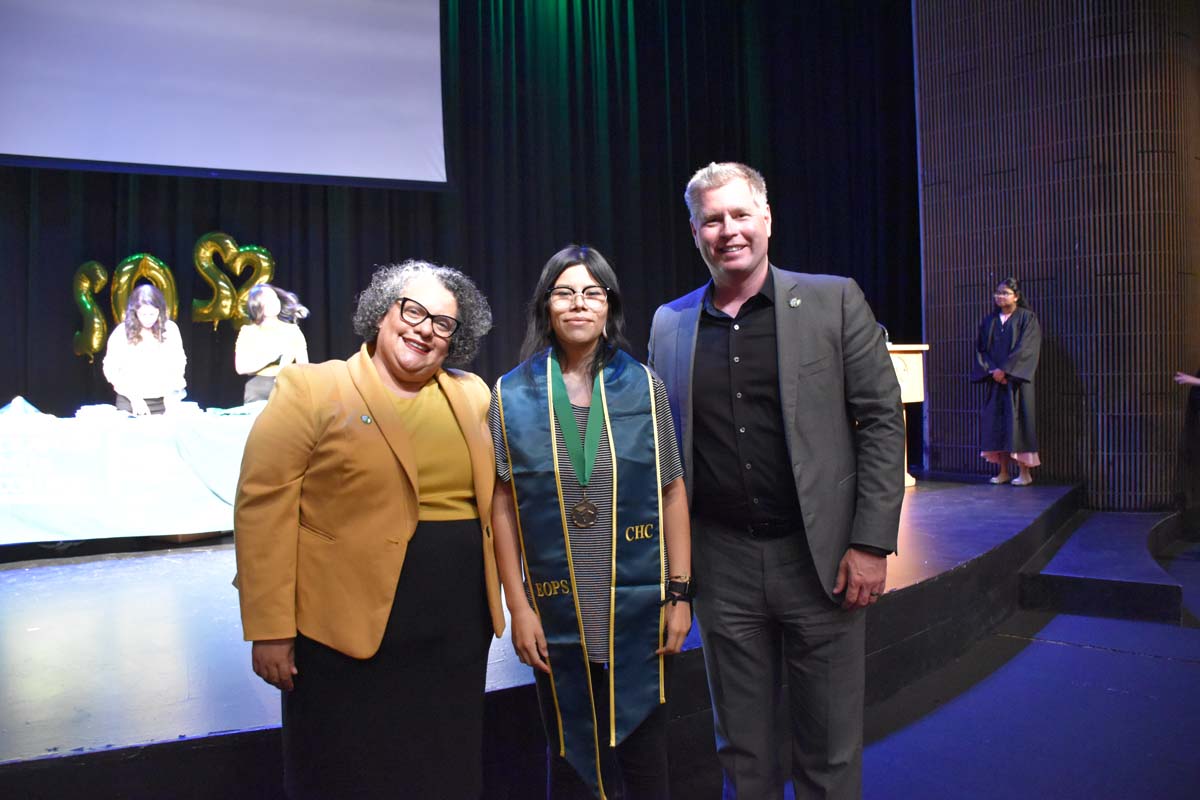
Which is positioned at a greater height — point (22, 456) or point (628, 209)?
point (628, 209)

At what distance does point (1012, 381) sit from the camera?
571 centimetres

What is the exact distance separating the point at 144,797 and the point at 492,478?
997 mm

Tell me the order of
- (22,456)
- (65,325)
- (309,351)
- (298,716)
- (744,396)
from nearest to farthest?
(298,716) < (744,396) < (22,456) < (65,325) < (309,351)

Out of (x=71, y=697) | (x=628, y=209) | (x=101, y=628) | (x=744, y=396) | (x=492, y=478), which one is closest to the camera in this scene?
(x=492, y=478)

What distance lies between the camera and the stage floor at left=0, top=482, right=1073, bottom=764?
178 cm

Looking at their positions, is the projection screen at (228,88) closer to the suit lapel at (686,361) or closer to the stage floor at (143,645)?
the stage floor at (143,645)

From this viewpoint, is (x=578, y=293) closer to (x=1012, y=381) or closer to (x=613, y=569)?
(x=613, y=569)

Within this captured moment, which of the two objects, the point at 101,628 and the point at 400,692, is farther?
the point at 101,628

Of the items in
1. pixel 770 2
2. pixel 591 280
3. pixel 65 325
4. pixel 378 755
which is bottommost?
pixel 378 755

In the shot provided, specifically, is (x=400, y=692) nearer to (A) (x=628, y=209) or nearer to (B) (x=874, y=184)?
(A) (x=628, y=209)

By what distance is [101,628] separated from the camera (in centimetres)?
266

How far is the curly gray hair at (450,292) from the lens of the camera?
1.46 m

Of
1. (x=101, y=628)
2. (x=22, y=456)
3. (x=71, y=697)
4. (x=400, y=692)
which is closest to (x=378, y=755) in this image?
(x=400, y=692)

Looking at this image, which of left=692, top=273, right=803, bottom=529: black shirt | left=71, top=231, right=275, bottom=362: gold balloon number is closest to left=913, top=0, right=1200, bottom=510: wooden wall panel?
left=692, top=273, right=803, bottom=529: black shirt
